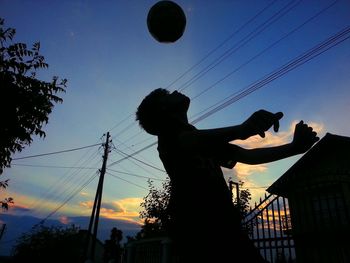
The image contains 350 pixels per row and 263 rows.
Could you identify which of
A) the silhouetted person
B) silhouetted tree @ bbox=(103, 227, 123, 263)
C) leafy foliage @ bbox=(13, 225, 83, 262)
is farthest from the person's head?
leafy foliage @ bbox=(13, 225, 83, 262)

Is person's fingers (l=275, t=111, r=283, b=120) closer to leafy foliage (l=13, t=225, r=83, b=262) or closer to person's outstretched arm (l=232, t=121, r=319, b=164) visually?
person's outstretched arm (l=232, t=121, r=319, b=164)

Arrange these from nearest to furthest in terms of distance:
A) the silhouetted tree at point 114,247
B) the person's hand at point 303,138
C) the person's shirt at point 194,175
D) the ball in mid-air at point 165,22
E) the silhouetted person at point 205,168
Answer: the silhouetted person at point 205,168 → the person's shirt at point 194,175 → the person's hand at point 303,138 → the ball in mid-air at point 165,22 → the silhouetted tree at point 114,247

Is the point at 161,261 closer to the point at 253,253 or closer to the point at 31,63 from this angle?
the point at 31,63

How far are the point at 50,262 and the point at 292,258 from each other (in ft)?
148

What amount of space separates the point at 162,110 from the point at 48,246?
167ft

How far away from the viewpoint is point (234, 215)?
1832 millimetres

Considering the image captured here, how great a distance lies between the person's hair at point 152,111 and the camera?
7.45 feet

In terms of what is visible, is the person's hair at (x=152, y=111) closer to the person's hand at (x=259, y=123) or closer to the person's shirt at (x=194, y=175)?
the person's shirt at (x=194, y=175)

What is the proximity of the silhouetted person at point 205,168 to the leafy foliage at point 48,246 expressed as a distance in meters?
46.9

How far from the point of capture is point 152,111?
2326mm

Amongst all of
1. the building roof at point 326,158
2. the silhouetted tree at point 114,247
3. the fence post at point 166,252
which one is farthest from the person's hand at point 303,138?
the silhouetted tree at point 114,247

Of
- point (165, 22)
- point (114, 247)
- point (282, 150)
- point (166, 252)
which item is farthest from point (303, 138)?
point (114, 247)

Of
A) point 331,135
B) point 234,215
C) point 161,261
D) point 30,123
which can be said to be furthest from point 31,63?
point 331,135

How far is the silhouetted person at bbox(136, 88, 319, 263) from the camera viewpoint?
1.74 m
